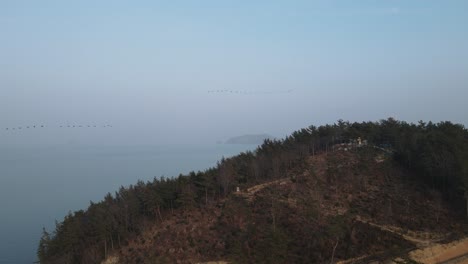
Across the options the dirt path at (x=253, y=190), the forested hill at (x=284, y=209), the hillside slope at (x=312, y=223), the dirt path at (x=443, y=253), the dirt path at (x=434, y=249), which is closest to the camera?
the dirt path at (x=443, y=253)

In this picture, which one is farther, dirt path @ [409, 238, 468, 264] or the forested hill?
the forested hill

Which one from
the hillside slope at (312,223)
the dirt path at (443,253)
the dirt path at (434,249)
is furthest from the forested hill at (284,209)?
the dirt path at (443,253)

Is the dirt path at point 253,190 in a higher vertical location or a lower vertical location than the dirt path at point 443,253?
higher

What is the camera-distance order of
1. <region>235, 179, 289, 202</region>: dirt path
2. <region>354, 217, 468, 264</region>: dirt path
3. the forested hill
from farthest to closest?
<region>235, 179, 289, 202</region>: dirt path, the forested hill, <region>354, 217, 468, 264</region>: dirt path

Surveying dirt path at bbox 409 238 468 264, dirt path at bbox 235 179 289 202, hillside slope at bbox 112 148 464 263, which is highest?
dirt path at bbox 235 179 289 202

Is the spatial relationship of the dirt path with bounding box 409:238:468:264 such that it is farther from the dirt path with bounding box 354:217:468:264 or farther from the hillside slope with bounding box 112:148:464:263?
the hillside slope with bounding box 112:148:464:263

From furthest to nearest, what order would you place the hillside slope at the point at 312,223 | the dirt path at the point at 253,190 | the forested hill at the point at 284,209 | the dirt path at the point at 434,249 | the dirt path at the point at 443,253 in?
the dirt path at the point at 253,190
the forested hill at the point at 284,209
the hillside slope at the point at 312,223
the dirt path at the point at 434,249
the dirt path at the point at 443,253

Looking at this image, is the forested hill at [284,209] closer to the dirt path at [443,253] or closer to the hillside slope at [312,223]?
the hillside slope at [312,223]

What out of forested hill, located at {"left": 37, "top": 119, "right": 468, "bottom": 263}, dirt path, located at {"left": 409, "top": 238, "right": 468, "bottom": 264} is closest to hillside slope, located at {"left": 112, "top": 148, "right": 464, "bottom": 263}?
forested hill, located at {"left": 37, "top": 119, "right": 468, "bottom": 263}

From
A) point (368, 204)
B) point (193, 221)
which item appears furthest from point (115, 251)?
point (368, 204)

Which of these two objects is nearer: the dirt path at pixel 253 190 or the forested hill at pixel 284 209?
the forested hill at pixel 284 209
